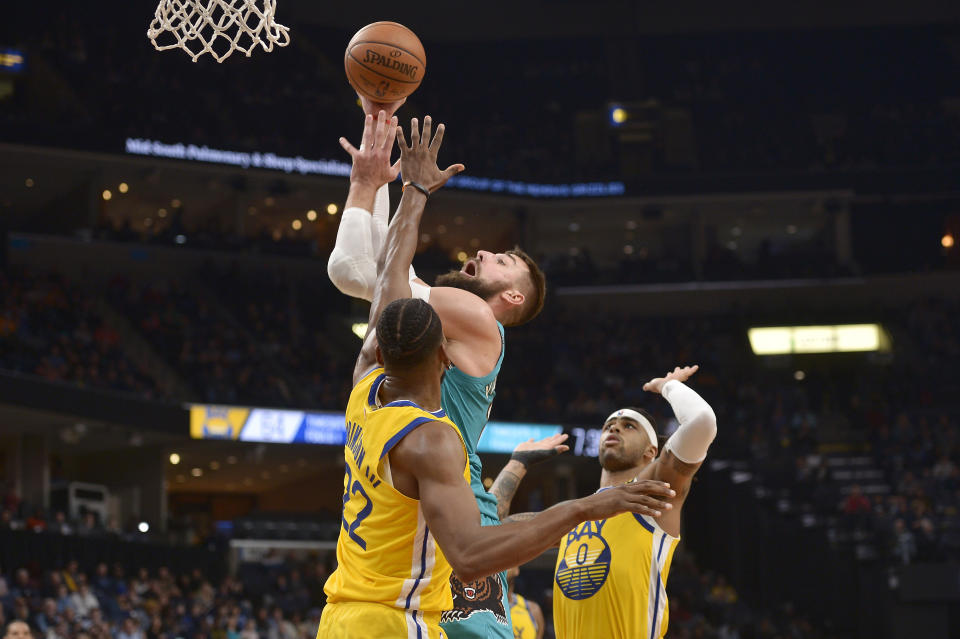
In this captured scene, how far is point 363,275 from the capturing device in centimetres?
472

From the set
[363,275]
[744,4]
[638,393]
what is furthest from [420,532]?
[744,4]

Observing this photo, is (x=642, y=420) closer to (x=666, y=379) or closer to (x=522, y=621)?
(x=666, y=379)

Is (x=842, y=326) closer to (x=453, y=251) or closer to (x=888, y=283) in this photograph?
(x=888, y=283)

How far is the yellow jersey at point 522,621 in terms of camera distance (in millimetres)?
8578

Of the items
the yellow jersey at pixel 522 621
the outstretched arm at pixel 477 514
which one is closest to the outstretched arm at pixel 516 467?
the outstretched arm at pixel 477 514

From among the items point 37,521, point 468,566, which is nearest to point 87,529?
point 37,521

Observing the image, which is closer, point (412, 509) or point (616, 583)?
point (412, 509)

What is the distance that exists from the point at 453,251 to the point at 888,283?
1287 cm

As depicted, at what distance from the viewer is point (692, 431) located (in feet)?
18.9

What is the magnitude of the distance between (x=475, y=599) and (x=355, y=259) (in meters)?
1.38

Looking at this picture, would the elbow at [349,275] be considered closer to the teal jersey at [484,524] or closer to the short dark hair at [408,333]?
the teal jersey at [484,524]

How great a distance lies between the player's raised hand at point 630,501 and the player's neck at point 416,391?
24.8 inches

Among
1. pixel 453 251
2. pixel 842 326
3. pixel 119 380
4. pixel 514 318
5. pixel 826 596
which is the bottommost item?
pixel 826 596

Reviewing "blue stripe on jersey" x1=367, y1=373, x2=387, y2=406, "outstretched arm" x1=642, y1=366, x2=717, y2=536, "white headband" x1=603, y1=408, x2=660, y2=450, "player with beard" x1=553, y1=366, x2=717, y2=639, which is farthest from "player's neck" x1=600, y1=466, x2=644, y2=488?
"blue stripe on jersey" x1=367, y1=373, x2=387, y2=406
